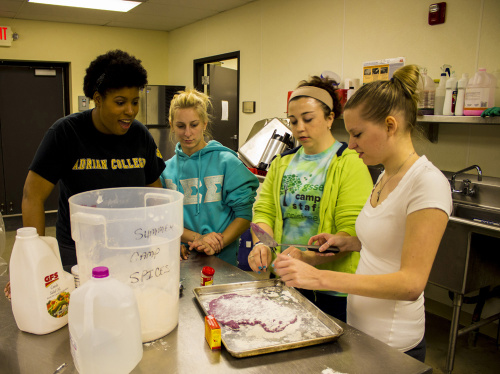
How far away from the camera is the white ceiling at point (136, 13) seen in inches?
181

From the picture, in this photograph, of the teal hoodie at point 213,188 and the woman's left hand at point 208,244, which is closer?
the woman's left hand at point 208,244

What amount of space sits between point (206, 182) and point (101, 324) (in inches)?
44.5

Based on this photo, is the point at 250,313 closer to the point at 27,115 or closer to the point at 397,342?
the point at 397,342

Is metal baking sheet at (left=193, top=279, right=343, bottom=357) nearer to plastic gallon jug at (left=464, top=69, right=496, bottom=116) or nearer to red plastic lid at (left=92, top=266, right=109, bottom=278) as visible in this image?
red plastic lid at (left=92, top=266, right=109, bottom=278)

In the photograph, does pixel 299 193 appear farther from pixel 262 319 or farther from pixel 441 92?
pixel 441 92

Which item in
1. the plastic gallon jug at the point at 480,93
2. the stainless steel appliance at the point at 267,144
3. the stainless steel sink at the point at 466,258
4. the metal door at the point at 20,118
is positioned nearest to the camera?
the stainless steel sink at the point at 466,258

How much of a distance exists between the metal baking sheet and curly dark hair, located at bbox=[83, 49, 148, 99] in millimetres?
836

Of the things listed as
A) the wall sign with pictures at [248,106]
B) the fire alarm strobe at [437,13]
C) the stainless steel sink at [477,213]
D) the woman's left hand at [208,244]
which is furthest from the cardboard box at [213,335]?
the wall sign with pictures at [248,106]

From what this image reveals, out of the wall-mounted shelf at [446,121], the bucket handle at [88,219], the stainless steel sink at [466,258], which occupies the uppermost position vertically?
→ the wall-mounted shelf at [446,121]

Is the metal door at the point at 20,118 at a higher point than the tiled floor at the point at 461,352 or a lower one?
higher

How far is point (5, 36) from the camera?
17.1 feet

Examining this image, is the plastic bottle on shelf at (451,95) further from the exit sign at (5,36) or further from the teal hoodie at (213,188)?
the exit sign at (5,36)

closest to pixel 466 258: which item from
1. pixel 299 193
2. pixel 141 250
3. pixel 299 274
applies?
pixel 299 193

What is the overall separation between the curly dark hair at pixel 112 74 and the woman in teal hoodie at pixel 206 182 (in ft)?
1.15
